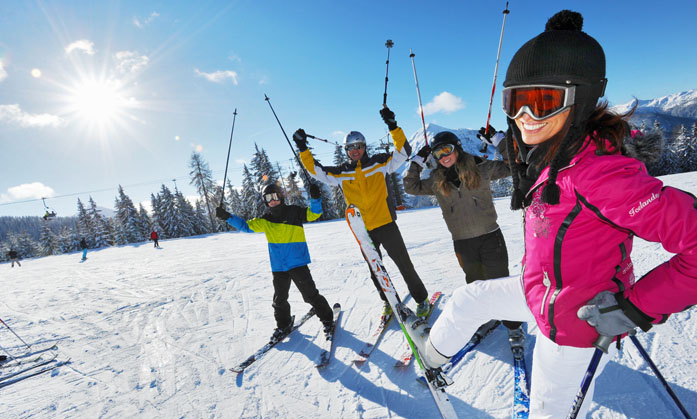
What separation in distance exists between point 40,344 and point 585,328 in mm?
8364

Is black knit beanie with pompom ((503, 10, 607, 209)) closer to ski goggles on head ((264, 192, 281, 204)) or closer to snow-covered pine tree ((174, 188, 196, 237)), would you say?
ski goggles on head ((264, 192, 281, 204))

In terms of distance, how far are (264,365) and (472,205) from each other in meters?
3.28

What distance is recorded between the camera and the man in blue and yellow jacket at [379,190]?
3.86 m

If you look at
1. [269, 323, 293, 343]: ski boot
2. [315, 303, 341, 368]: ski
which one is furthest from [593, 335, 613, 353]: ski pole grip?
[269, 323, 293, 343]: ski boot

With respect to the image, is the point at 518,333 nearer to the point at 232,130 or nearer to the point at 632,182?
the point at 632,182

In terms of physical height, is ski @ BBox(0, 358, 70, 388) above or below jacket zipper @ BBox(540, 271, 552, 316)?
below

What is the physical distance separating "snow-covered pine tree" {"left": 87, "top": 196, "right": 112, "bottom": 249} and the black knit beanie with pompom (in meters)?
54.2

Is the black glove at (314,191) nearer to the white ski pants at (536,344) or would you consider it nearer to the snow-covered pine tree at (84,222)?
the white ski pants at (536,344)

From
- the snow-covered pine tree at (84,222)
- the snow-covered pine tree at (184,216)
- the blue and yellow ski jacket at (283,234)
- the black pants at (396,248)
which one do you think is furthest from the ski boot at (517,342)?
the snow-covered pine tree at (84,222)

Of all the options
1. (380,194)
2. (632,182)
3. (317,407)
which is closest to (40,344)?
(317,407)

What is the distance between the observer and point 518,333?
299 cm

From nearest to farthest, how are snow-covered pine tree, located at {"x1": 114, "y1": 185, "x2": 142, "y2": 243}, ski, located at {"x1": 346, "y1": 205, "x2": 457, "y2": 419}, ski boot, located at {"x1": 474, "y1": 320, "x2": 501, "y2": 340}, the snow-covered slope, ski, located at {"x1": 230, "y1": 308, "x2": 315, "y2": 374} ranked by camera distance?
1. ski, located at {"x1": 346, "y1": 205, "x2": 457, "y2": 419}
2. the snow-covered slope
3. ski boot, located at {"x1": 474, "y1": 320, "x2": 501, "y2": 340}
4. ski, located at {"x1": 230, "y1": 308, "x2": 315, "y2": 374}
5. snow-covered pine tree, located at {"x1": 114, "y1": 185, "x2": 142, "y2": 243}

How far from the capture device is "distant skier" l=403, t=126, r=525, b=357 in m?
3.11

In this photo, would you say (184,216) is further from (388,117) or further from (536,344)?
(536,344)
